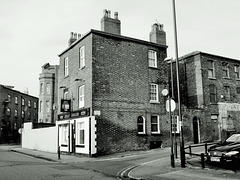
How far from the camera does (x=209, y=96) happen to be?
27.9 m

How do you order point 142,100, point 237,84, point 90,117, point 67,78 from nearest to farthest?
point 90,117 < point 142,100 < point 67,78 < point 237,84

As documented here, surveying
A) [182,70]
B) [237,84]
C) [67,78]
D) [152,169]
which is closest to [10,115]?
[67,78]

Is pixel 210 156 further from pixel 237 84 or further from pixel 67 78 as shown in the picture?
pixel 237 84

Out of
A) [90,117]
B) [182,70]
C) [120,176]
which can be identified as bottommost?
[120,176]

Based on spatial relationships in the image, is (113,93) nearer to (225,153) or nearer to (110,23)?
(110,23)

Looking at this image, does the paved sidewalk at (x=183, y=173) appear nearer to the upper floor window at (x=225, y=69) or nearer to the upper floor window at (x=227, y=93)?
the upper floor window at (x=227, y=93)

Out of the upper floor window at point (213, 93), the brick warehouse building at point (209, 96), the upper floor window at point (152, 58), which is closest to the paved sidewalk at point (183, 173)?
the upper floor window at point (152, 58)

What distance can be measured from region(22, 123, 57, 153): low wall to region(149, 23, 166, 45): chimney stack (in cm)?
1232

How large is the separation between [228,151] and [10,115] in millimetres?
50141

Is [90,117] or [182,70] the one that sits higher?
[182,70]

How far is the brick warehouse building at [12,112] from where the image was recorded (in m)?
52.2

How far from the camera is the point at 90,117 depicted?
20562 mm

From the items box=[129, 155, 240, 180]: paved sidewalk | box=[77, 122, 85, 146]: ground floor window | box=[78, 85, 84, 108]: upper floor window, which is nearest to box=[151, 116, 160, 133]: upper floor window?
box=[77, 122, 85, 146]: ground floor window

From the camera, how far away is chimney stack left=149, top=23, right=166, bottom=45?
25719 millimetres
